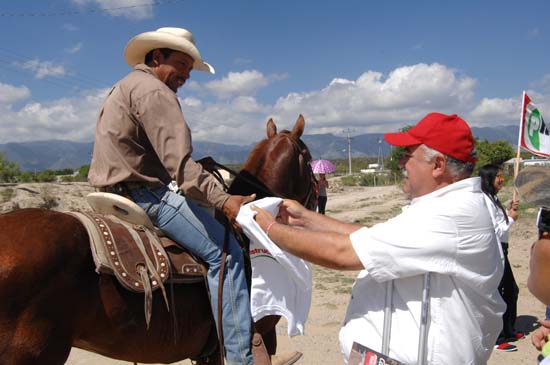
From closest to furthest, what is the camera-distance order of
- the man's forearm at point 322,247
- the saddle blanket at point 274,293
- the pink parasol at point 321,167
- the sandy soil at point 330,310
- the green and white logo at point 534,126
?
the man's forearm at point 322,247 < the saddle blanket at point 274,293 < the sandy soil at point 330,310 < the green and white logo at point 534,126 < the pink parasol at point 321,167

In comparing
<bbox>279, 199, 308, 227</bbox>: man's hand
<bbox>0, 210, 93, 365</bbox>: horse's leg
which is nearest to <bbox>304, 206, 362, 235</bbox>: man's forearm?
<bbox>279, 199, 308, 227</bbox>: man's hand

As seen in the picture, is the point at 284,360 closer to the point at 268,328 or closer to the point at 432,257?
the point at 268,328

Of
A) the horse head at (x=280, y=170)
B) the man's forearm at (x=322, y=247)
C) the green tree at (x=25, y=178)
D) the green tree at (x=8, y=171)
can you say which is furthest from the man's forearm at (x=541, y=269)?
the green tree at (x=25, y=178)

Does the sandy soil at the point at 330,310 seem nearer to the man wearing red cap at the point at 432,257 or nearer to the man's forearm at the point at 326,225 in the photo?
the man's forearm at the point at 326,225

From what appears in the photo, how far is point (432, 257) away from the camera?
176cm

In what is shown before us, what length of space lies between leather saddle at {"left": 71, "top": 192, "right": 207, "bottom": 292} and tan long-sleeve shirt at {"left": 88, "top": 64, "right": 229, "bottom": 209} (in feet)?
0.68

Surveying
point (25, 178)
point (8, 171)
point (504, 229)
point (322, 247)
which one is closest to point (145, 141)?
point (322, 247)

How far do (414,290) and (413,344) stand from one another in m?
0.22

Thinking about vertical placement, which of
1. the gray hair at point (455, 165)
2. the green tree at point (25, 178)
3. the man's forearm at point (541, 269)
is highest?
the gray hair at point (455, 165)

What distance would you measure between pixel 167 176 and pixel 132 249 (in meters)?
0.61

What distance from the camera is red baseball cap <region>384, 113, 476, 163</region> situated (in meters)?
1.91

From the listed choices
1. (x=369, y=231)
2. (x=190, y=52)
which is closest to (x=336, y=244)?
(x=369, y=231)

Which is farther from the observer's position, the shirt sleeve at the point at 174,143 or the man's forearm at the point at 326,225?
the shirt sleeve at the point at 174,143

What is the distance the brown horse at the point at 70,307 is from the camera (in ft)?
7.41
